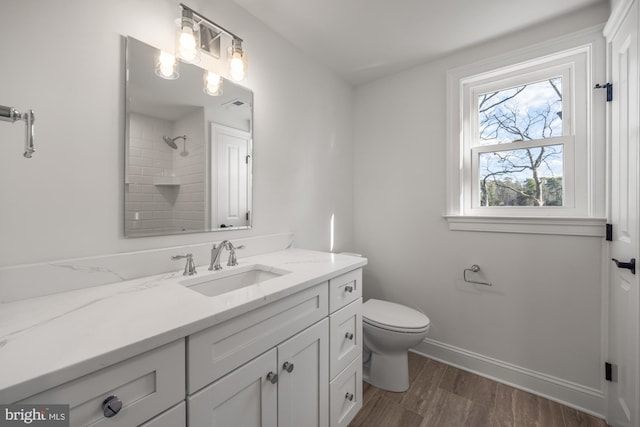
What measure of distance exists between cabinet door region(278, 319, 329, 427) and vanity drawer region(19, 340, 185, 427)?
40 cm

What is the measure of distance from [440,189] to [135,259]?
6.60 feet

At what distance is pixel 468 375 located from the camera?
6.23 feet

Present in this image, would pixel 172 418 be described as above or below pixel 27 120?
below

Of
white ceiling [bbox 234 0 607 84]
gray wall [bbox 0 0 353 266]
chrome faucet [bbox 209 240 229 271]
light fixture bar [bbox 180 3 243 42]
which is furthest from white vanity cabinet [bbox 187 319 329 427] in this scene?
white ceiling [bbox 234 0 607 84]

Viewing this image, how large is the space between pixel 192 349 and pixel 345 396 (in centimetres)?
100

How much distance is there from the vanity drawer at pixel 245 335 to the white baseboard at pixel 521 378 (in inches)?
56.9

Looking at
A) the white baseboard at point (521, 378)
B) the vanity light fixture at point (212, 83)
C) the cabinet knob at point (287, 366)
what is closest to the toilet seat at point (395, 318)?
the white baseboard at point (521, 378)

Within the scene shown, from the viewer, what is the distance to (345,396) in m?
1.38

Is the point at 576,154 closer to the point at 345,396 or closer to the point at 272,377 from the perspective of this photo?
the point at 345,396

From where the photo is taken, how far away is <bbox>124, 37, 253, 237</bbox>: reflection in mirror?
3.78 feet

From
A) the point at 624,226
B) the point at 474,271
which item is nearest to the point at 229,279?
the point at 474,271

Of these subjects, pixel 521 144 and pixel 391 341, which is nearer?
pixel 391 341

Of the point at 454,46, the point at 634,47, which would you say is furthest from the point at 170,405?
the point at 454,46

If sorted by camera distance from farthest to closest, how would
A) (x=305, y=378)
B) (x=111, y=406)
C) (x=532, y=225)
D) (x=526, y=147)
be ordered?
1. (x=526, y=147)
2. (x=532, y=225)
3. (x=305, y=378)
4. (x=111, y=406)
